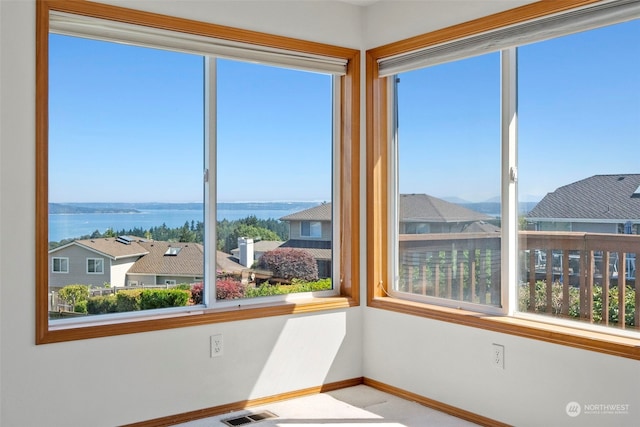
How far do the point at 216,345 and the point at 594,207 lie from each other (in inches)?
82.7

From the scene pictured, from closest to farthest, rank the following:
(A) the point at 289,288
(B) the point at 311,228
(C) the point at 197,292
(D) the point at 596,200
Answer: (D) the point at 596,200, (C) the point at 197,292, (A) the point at 289,288, (B) the point at 311,228

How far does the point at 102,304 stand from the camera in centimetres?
328

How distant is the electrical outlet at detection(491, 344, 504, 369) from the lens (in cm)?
325

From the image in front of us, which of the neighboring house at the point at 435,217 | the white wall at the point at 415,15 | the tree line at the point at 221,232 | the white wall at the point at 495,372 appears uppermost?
the white wall at the point at 415,15

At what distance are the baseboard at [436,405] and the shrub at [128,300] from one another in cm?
159

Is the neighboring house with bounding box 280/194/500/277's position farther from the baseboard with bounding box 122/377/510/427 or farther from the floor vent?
the floor vent

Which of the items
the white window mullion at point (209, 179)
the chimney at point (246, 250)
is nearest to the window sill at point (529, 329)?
the chimney at point (246, 250)

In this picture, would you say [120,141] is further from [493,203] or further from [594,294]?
[594,294]

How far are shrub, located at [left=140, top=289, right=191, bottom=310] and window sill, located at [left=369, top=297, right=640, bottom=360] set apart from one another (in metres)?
1.25

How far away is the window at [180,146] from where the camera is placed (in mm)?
3129

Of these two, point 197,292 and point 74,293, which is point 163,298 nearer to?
point 197,292

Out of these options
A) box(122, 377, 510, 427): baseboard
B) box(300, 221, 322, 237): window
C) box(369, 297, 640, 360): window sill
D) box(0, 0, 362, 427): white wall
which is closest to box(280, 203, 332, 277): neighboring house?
box(300, 221, 322, 237): window

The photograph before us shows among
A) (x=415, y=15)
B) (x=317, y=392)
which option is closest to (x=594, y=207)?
(x=415, y=15)

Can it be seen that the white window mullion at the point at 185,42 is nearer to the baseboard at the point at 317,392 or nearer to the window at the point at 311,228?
the window at the point at 311,228
